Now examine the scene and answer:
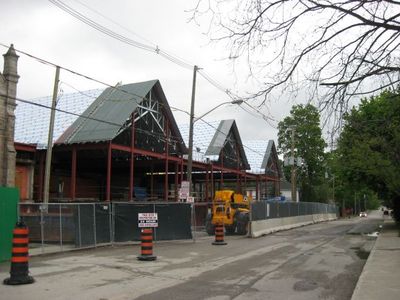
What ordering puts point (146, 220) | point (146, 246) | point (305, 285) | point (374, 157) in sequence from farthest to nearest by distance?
point (374, 157)
point (146, 220)
point (146, 246)
point (305, 285)

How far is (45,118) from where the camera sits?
34156mm

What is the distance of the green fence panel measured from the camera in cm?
1576

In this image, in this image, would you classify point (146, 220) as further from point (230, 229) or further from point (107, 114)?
point (107, 114)

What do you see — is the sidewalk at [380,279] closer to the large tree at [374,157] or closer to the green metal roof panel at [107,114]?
the large tree at [374,157]

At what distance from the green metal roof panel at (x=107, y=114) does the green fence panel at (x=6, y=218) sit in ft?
42.5

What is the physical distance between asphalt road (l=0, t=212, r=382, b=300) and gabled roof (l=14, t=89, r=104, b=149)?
A: 13576 millimetres

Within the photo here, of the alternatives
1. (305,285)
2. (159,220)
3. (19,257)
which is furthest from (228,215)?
(19,257)

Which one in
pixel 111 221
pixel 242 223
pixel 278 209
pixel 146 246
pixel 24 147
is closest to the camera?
pixel 146 246

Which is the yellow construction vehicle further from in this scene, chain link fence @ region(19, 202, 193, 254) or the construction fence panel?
chain link fence @ region(19, 202, 193, 254)

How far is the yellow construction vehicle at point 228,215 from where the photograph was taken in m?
31.7

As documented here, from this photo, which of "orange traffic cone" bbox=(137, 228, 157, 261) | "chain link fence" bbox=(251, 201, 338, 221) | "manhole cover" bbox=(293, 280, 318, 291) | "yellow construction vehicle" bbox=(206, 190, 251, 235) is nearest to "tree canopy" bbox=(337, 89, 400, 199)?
"chain link fence" bbox=(251, 201, 338, 221)

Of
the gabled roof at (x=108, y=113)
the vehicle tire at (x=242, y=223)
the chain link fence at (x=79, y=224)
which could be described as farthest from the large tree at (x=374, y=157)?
the gabled roof at (x=108, y=113)

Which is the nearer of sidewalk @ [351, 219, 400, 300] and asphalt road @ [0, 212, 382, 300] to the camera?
sidewalk @ [351, 219, 400, 300]

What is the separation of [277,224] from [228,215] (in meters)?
5.91
